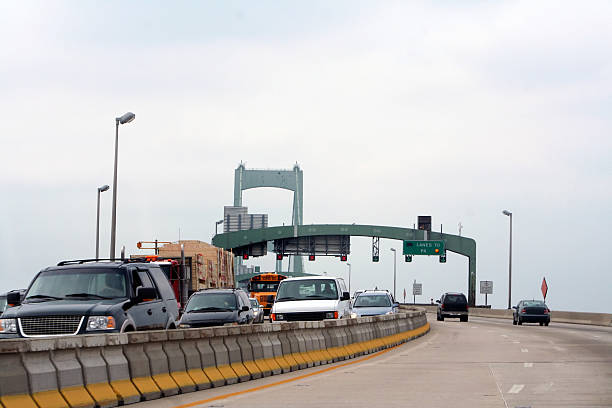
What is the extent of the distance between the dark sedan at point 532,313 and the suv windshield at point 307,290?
28.1 m

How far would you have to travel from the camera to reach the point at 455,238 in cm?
9944

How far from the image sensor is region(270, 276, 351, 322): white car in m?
27.3

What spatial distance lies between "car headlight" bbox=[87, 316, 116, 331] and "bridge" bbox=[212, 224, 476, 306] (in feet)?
268

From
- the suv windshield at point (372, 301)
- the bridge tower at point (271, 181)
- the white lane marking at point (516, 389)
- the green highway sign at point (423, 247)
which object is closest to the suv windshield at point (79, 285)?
the white lane marking at point (516, 389)

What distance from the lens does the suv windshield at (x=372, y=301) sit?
3816 cm

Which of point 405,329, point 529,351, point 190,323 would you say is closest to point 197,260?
point 405,329

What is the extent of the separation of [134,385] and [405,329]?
23179 mm

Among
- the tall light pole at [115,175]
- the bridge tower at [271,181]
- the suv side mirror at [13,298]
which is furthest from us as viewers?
the bridge tower at [271,181]

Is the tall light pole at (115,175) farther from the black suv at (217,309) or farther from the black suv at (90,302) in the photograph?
the black suv at (90,302)

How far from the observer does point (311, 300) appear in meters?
27.8

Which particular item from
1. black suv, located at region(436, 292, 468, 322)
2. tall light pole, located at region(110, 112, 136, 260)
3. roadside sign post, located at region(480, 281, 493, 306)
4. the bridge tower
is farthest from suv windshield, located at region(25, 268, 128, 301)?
the bridge tower

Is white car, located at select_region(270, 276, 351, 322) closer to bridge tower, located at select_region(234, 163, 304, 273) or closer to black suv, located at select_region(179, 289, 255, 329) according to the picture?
black suv, located at select_region(179, 289, 255, 329)

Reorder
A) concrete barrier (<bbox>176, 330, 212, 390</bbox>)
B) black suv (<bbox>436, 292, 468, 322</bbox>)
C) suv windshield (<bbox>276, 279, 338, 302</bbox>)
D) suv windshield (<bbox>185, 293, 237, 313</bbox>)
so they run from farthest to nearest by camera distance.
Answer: black suv (<bbox>436, 292, 468, 322</bbox>)
suv windshield (<bbox>276, 279, 338, 302</bbox>)
suv windshield (<bbox>185, 293, 237, 313</bbox>)
concrete barrier (<bbox>176, 330, 212, 390</bbox>)

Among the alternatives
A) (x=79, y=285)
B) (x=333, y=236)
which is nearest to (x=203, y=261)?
(x=79, y=285)
